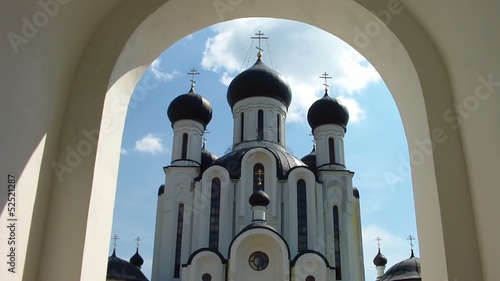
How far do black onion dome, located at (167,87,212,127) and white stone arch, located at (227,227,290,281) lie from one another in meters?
9.43

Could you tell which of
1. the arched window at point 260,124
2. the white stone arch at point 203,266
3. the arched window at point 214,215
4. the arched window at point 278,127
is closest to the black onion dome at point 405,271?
the white stone arch at point 203,266

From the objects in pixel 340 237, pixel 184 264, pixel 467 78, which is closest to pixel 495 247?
pixel 467 78

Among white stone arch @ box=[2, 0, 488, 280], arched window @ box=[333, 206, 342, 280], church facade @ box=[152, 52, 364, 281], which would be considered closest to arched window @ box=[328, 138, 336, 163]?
church facade @ box=[152, 52, 364, 281]

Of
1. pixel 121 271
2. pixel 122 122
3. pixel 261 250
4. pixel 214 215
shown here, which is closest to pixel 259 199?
pixel 261 250

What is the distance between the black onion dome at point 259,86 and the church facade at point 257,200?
0.06 meters

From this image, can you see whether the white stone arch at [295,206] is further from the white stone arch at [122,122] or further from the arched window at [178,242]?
the white stone arch at [122,122]

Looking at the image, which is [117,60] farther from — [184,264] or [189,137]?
[189,137]

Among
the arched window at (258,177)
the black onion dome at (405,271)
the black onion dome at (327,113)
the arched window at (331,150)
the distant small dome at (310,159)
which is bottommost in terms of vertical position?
the black onion dome at (405,271)

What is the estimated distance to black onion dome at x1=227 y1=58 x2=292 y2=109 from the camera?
3161 cm

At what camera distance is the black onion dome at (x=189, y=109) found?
31562 millimetres

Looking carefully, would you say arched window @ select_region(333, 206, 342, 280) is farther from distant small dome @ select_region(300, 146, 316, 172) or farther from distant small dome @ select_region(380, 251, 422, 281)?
distant small dome @ select_region(300, 146, 316, 172)

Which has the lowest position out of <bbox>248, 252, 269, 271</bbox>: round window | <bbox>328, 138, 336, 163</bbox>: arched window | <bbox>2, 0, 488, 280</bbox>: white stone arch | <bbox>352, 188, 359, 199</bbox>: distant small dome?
<bbox>2, 0, 488, 280</bbox>: white stone arch

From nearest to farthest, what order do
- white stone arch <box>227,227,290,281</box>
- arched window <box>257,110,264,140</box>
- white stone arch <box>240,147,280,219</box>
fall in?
white stone arch <box>227,227,290,281</box>
white stone arch <box>240,147,280,219</box>
arched window <box>257,110,264,140</box>

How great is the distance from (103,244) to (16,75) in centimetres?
126
